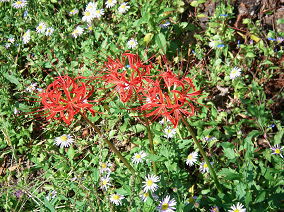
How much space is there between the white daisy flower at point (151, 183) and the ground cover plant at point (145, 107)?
1 cm

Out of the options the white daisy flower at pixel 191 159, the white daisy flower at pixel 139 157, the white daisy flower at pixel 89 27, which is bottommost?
the white daisy flower at pixel 139 157

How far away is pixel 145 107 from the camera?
1.81 meters

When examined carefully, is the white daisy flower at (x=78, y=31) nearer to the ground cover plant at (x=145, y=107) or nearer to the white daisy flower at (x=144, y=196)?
the ground cover plant at (x=145, y=107)

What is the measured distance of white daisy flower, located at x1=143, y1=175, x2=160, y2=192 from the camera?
214 centimetres

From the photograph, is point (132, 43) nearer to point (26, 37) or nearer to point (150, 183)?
point (26, 37)

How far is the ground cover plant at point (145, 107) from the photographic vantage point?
2.10 m

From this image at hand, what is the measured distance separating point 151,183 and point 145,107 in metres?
0.61

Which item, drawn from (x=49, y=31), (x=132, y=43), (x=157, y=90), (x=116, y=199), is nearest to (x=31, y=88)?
(x=49, y=31)

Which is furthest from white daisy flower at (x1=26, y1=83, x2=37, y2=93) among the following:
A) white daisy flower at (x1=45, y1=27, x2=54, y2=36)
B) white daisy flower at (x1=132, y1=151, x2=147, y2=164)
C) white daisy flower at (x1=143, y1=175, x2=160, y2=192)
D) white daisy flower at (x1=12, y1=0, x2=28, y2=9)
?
white daisy flower at (x1=143, y1=175, x2=160, y2=192)

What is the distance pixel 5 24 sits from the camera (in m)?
4.05

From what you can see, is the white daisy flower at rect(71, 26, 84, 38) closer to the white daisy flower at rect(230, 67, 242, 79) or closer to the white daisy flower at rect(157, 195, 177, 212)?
the white daisy flower at rect(230, 67, 242, 79)

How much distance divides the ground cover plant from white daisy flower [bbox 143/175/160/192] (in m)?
0.01

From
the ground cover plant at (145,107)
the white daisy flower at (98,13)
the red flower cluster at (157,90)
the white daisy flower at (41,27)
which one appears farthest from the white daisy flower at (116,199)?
the white daisy flower at (41,27)

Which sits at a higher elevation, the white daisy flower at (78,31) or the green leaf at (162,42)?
the white daisy flower at (78,31)
